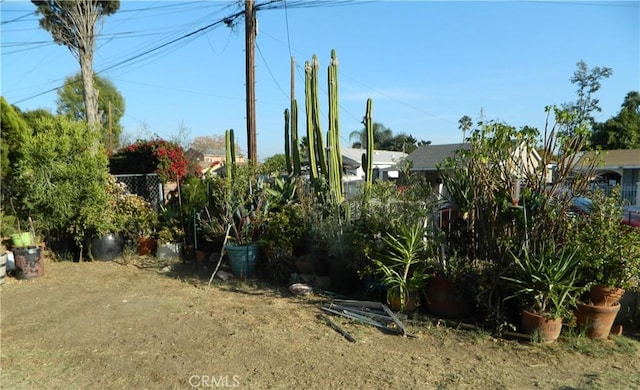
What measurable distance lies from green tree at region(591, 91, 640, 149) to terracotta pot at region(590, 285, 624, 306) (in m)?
35.7

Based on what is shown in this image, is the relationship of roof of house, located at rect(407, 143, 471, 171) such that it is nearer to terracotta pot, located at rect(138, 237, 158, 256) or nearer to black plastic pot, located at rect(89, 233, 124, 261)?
terracotta pot, located at rect(138, 237, 158, 256)

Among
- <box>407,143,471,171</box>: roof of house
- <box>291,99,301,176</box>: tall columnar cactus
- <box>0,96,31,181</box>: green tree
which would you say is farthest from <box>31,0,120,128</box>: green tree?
<box>407,143,471,171</box>: roof of house

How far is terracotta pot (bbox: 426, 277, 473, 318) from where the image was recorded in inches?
201

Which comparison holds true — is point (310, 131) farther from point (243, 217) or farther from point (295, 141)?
point (243, 217)

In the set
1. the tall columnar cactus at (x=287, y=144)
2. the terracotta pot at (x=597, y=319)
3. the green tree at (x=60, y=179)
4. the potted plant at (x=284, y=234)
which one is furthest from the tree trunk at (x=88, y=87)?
the terracotta pot at (x=597, y=319)

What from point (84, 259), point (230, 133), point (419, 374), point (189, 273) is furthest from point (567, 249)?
point (84, 259)

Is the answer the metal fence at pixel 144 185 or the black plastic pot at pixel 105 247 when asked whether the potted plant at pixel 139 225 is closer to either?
the black plastic pot at pixel 105 247

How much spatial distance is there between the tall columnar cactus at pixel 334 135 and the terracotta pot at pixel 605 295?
3825 mm

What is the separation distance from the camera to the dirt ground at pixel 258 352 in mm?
3652

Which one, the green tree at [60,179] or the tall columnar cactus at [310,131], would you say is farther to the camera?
the green tree at [60,179]

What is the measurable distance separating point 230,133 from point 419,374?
6.55m

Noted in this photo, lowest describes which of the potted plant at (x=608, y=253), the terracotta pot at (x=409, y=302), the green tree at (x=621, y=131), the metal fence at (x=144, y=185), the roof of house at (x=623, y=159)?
the terracotta pot at (x=409, y=302)

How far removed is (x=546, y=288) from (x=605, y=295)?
63 centimetres

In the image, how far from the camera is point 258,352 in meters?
4.24
